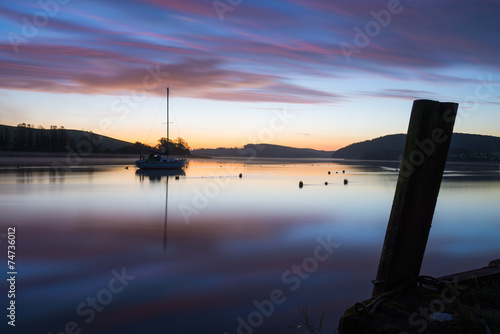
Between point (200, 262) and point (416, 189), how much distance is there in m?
6.24

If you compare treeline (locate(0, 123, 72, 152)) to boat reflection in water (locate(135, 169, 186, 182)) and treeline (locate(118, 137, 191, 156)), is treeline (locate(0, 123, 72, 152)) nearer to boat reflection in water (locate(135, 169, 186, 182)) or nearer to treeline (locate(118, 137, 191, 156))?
treeline (locate(118, 137, 191, 156))

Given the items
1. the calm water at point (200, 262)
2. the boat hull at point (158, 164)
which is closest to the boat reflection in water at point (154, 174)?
the boat hull at point (158, 164)

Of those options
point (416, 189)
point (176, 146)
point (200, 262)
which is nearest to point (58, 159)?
point (176, 146)

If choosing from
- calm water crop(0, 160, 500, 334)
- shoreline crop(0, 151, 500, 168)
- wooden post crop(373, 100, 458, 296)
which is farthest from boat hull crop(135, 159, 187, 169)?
wooden post crop(373, 100, 458, 296)

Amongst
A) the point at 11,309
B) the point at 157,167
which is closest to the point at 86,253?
the point at 11,309

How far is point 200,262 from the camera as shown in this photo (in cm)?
916

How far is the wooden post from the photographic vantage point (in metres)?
3.86

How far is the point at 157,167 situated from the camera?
189 feet

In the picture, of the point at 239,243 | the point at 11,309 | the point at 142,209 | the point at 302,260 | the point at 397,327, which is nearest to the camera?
the point at 397,327

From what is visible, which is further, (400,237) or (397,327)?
(400,237)

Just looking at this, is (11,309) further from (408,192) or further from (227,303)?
(408,192)

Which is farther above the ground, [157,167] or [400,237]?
[400,237]

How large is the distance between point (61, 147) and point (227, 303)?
486ft

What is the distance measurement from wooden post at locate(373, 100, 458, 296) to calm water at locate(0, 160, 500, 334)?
2385 mm
